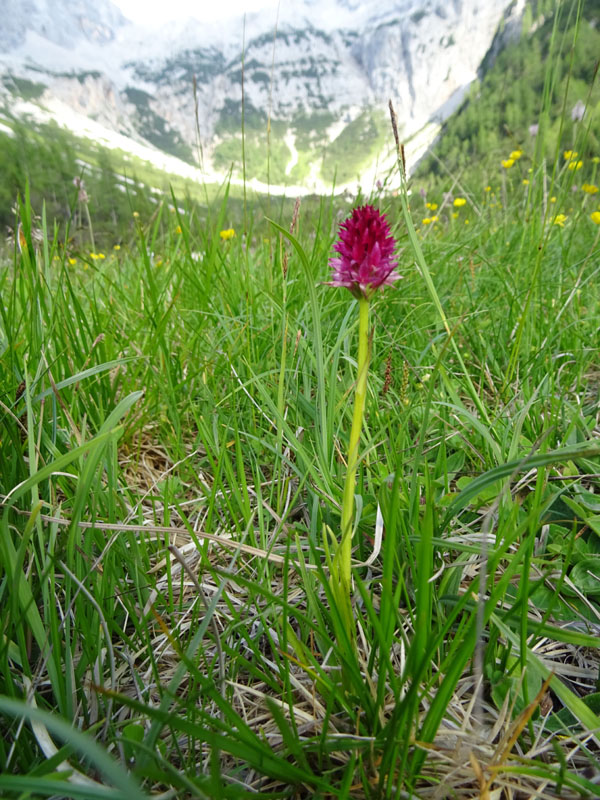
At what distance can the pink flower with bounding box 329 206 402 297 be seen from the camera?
2.55 ft

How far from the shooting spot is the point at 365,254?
780 mm

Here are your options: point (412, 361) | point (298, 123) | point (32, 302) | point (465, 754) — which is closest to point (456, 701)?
point (465, 754)

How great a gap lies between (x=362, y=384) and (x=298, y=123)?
681ft

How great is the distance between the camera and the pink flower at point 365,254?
0.78m

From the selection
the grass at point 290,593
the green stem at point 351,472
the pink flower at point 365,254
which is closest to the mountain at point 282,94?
the grass at point 290,593

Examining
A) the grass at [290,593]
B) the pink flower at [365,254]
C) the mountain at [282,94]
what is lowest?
the grass at [290,593]

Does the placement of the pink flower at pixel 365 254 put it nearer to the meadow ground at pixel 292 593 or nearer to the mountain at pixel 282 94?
the meadow ground at pixel 292 593

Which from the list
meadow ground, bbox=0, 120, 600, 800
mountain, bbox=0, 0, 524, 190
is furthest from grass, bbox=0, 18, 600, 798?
mountain, bbox=0, 0, 524, 190

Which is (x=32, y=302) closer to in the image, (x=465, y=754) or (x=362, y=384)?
(x=362, y=384)

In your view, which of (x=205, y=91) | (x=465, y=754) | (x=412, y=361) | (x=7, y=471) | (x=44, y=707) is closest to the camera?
(x=465, y=754)

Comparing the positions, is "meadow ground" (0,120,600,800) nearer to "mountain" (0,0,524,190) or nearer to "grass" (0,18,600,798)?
"grass" (0,18,600,798)

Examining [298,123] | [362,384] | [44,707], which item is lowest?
[44,707]

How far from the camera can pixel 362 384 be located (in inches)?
29.5

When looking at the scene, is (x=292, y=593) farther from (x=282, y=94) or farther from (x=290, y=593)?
(x=282, y=94)
